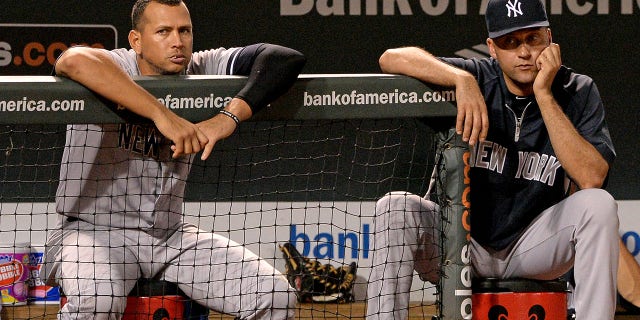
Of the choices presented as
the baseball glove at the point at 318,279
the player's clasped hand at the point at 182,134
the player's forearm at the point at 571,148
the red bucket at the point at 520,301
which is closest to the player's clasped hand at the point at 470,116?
the player's forearm at the point at 571,148

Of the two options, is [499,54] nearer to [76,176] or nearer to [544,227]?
[544,227]

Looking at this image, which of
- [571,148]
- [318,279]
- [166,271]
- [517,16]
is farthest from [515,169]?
[318,279]

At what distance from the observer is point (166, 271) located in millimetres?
3252

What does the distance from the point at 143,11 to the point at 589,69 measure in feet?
8.76

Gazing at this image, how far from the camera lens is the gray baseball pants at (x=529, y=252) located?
2803mm

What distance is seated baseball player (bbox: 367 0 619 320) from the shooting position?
2936 millimetres

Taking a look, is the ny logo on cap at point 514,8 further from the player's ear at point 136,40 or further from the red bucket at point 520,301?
the player's ear at point 136,40

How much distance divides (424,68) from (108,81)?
2.99ft

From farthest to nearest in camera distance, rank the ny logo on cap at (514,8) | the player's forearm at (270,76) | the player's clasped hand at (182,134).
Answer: the ny logo on cap at (514,8), the player's forearm at (270,76), the player's clasped hand at (182,134)

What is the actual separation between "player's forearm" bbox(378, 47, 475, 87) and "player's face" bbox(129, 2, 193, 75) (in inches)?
26.3

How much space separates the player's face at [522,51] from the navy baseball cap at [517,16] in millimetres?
32

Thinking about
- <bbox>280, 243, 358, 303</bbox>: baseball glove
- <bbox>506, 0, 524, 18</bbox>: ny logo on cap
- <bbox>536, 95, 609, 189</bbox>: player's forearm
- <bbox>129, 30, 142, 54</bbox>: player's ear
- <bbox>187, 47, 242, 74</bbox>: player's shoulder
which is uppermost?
<bbox>506, 0, 524, 18</bbox>: ny logo on cap

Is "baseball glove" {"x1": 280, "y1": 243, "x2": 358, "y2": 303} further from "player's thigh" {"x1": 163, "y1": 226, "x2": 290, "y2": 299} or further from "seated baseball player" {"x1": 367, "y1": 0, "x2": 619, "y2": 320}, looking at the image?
"seated baseball player" {"x1": 367, "y1": 0, "x2": 619, "y2": 320}

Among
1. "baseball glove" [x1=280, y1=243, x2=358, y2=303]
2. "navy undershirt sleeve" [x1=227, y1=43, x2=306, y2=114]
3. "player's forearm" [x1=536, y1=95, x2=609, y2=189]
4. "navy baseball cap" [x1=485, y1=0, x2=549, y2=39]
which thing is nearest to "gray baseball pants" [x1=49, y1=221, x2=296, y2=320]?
"navy undershirt sleeve" [x1=227, y1=43, x2=306, y2=114]
